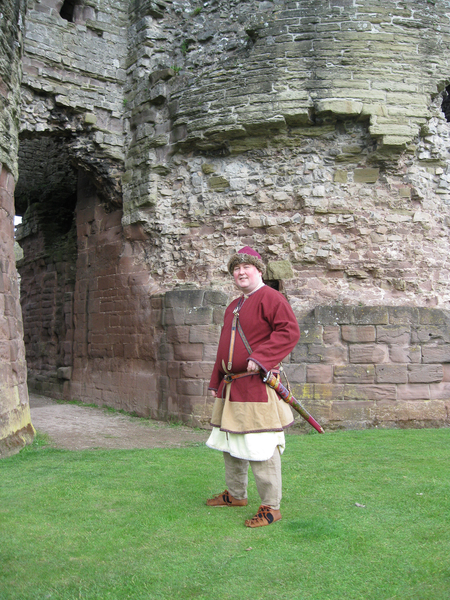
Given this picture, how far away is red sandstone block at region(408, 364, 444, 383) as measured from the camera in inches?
317

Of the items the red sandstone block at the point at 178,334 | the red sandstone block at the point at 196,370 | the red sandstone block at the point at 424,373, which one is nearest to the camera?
the red sandstone block at the point at 424,373

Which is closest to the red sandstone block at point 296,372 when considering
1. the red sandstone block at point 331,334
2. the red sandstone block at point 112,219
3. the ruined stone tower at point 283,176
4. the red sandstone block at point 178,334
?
the ruined stone tower at point 283,176

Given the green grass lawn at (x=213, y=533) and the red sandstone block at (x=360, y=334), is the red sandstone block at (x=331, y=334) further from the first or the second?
the green grass lawn at (x=213, y=533)

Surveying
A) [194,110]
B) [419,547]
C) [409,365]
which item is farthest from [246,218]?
[419,547]

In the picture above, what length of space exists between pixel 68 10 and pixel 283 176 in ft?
18.1

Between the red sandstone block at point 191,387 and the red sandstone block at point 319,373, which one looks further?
the red sandstone block at point 191,387

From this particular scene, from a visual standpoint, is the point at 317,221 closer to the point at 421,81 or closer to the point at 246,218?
the point at 246,218

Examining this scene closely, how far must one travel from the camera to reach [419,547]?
319 centimetres

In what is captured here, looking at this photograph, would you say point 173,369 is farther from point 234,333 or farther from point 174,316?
point 234,333

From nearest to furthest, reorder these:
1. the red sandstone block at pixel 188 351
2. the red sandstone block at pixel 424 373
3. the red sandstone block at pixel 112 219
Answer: the red sandstone block at pixel 424 373, the red sandstone block at pixel 188 351, the red sandstone block at pixel 112 219

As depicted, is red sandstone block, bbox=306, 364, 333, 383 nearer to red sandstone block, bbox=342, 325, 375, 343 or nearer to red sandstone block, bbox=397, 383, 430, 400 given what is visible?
red sandstone block, bbox=342, 325, 375, 343

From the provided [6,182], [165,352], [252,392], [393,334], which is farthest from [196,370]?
[252,392]

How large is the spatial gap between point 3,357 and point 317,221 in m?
5.04

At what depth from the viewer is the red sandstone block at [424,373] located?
8.05 metres
